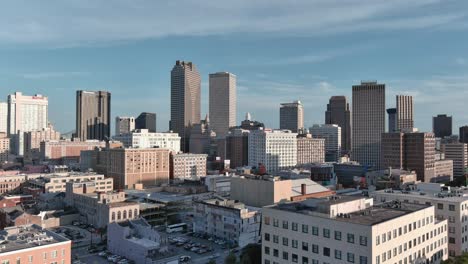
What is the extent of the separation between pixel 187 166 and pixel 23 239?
130822 millimetres

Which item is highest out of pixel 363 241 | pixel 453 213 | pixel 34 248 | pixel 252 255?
pixel 363 241

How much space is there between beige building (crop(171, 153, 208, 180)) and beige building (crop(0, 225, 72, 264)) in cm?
12218

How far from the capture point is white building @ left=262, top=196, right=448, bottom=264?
116 feet

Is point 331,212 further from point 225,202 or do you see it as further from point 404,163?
point 404,163

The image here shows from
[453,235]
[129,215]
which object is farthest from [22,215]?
[453,235]

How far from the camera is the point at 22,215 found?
271 ft

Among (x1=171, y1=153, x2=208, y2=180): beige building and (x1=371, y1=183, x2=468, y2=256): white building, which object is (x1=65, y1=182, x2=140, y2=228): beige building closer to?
(x1=371, y1=183, x2=468, y2=256): white building

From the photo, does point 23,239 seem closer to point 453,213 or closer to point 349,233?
point 349,233

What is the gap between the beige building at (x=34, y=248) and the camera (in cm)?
4078

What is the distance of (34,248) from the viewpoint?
41.8 meters

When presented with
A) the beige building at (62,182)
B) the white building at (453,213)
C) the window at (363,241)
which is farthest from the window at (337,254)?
the beige building at (62,182)

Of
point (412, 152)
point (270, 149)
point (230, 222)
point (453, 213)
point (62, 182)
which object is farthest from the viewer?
point (270, 149)

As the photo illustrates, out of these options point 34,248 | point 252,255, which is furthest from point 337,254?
point 34,248

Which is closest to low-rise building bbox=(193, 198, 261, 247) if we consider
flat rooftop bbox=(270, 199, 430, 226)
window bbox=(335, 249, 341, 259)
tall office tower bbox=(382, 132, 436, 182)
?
flat rooftop bbox=(270, 199, 430, 226)
